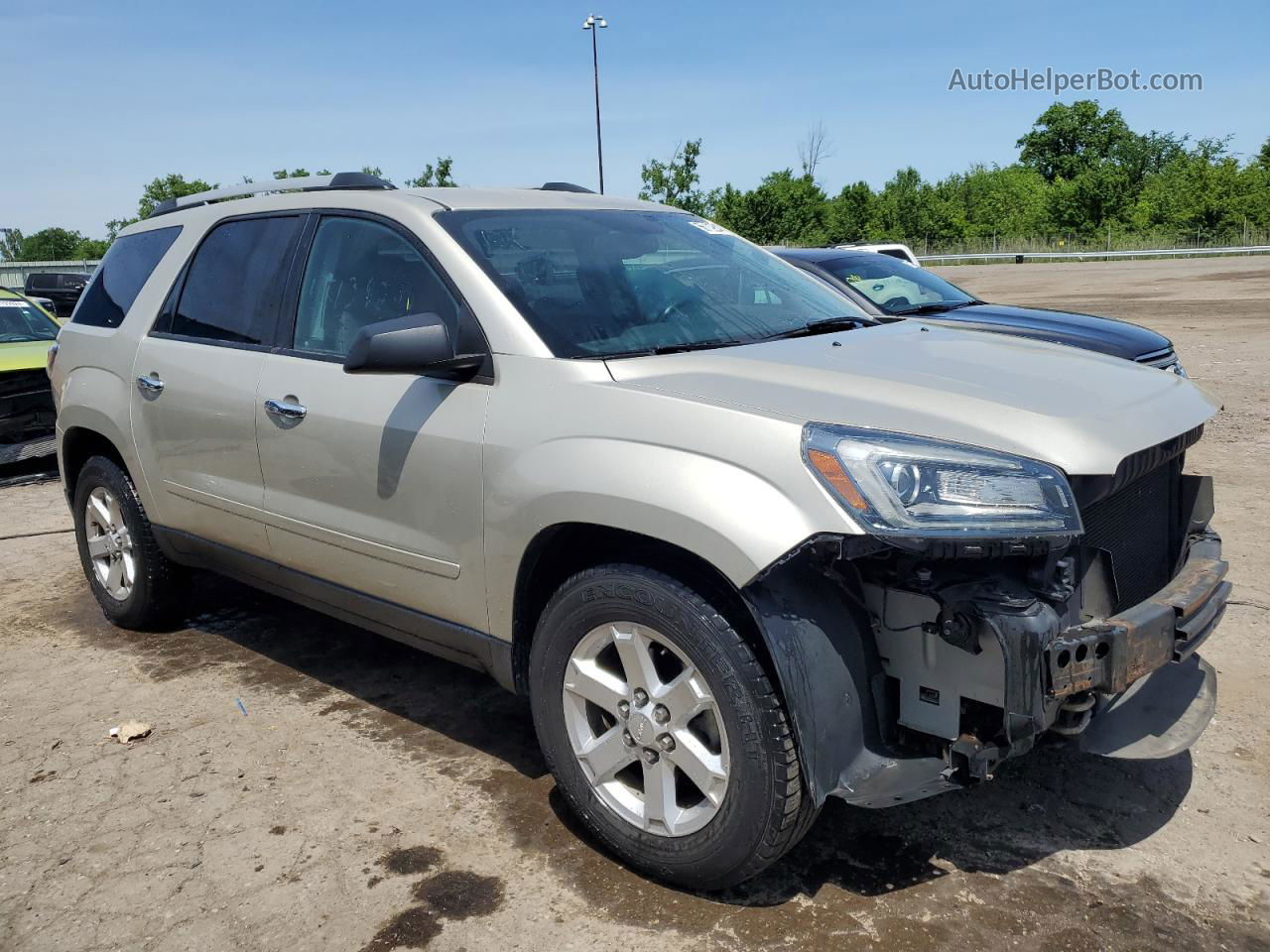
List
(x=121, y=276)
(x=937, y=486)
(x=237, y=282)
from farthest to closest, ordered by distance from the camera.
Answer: (x=121, y=276)
(x=237, y=282)
(x=937, y=486)

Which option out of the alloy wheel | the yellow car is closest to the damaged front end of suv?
the alloy wheel

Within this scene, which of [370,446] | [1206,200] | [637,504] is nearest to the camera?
[637,504]

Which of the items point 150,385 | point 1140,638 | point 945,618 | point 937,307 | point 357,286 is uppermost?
point 357,286

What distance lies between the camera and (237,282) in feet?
14.0

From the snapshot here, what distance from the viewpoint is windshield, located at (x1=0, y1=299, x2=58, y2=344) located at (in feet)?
32.7

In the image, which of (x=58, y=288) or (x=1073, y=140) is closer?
(x=58, y=288)

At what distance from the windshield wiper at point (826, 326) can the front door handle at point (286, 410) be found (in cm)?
156

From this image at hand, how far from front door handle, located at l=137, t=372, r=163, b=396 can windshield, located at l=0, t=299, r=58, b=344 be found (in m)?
6.19

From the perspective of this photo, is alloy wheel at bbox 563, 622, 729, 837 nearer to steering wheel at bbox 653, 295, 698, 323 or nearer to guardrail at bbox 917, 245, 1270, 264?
steering wheel at bbox 653, 295, 698, 323

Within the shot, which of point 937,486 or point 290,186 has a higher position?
point 290,186

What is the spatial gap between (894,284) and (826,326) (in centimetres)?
564

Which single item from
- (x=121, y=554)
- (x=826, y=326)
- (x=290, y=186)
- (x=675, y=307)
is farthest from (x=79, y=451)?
(x=826, y=326)

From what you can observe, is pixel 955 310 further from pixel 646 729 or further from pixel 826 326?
pixel 646 729

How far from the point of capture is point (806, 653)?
2.52 m
